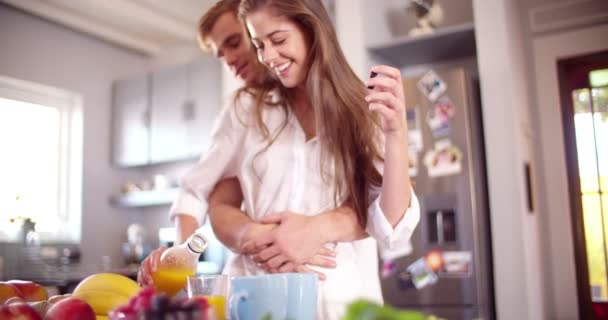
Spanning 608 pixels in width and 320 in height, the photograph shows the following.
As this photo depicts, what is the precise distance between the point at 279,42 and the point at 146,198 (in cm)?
342

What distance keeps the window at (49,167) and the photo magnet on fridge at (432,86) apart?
6.30 ft

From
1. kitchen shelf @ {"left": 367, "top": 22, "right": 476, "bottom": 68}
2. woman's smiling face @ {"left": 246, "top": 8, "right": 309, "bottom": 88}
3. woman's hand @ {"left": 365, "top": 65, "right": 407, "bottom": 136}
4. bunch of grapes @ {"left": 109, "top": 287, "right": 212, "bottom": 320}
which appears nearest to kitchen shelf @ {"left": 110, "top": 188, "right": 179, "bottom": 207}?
kitchen shelf @ {"left": 367, "top": 22, "right": 476, "bottom": 68}

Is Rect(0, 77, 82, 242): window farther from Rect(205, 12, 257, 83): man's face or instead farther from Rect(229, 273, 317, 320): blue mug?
Rect(229, 273, 317, 320): blue mug

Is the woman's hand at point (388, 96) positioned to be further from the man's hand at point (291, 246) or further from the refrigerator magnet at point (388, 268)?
the refrigerator magnet at point (388, 268)

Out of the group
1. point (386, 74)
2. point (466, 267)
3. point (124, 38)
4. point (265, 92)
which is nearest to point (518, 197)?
point (466, 267)

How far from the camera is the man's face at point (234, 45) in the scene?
1497mm

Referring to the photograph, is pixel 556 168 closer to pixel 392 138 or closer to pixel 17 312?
pixel 392 138

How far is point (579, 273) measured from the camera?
3115 millimetres

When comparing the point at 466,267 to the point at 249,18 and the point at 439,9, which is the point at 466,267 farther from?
the point at 249,18

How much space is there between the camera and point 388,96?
866 millimetres

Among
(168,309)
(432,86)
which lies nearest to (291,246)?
(168,309)

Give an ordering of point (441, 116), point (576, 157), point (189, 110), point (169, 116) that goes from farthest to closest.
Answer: point (169, 116) < point (189, 110) < point (576, 157) < point (441, 116)

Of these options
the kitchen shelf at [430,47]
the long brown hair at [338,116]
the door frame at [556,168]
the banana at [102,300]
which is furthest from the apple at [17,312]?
the door frame at [556,168]

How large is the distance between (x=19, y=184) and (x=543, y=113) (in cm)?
285
